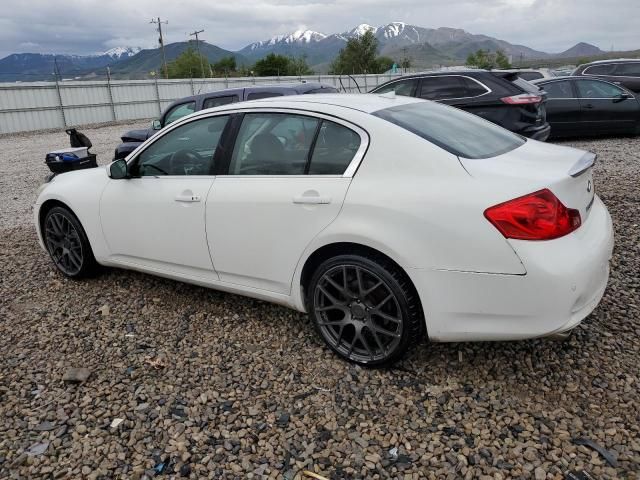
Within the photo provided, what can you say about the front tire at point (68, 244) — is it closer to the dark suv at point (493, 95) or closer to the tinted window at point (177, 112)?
the tinted window at point (177, 112)

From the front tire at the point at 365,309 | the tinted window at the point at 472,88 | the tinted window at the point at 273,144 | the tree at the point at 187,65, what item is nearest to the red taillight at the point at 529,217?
the front tire at the point at 365,309

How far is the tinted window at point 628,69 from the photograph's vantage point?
42.4ft

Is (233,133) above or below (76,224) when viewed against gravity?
above

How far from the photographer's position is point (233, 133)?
11.4 ft

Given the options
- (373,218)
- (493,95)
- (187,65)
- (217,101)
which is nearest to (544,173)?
(373,218)

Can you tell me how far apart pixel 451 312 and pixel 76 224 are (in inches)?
129

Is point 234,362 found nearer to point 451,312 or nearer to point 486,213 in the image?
point 451,312

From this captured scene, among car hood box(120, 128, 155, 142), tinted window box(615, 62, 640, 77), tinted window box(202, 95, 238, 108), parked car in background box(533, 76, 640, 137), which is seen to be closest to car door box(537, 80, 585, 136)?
parked car in background box(533, 76, 640, 137)

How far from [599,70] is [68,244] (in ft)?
45.5

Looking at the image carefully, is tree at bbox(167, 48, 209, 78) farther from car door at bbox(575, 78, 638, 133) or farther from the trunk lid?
the trunk lid

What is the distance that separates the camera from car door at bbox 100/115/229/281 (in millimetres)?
3549

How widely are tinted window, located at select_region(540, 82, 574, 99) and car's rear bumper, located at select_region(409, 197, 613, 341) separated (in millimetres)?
9051

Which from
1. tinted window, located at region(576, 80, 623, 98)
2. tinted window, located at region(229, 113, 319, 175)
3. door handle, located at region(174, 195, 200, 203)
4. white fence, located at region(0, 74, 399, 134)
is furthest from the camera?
white fence, located at region(0, 74, 399, 134)

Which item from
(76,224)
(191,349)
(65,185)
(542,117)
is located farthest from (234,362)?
(542,117)
